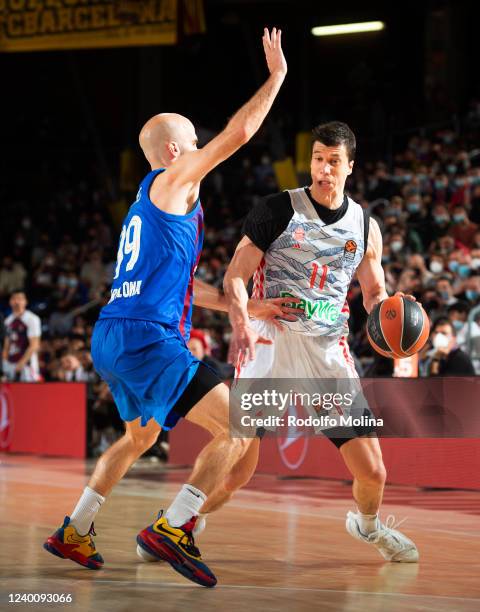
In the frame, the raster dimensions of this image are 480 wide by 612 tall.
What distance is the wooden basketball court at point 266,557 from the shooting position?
16.1ft

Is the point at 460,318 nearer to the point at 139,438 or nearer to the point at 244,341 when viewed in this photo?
the point at 139,438

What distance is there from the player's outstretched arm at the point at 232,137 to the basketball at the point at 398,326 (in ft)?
4.28

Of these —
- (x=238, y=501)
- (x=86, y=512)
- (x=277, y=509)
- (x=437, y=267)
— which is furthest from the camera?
(x=437, y=267)

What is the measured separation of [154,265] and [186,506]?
118 centimetres

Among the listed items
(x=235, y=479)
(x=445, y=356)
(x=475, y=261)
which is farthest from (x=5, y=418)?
(x=235, y=479)

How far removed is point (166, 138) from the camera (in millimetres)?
5703

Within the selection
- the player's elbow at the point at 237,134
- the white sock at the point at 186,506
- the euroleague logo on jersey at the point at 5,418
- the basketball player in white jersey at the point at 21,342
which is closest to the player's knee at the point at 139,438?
the white sock at the point at 186,506

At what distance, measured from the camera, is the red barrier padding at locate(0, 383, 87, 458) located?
15.5 m

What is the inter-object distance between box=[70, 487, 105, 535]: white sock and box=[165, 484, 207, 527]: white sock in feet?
2.21

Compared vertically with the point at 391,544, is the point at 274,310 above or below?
above

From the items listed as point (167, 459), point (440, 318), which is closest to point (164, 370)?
point (440, 318)

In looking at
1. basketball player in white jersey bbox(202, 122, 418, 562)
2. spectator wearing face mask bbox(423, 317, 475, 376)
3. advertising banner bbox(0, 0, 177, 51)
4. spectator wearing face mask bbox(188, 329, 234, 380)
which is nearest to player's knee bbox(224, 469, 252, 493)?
basketball player in white jersey bbox(202, 122, 418, 562)

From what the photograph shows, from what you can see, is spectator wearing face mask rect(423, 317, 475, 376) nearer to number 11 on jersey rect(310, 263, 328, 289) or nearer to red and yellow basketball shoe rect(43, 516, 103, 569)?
number 11 on jersey rect(310, 263, 328, 289)

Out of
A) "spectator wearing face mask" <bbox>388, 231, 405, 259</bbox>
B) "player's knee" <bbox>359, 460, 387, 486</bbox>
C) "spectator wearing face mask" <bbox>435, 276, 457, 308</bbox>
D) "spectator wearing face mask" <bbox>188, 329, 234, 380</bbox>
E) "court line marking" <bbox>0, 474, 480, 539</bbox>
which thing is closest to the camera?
"player's knee" <bbox>359, 460, 387, 486</bbox>
